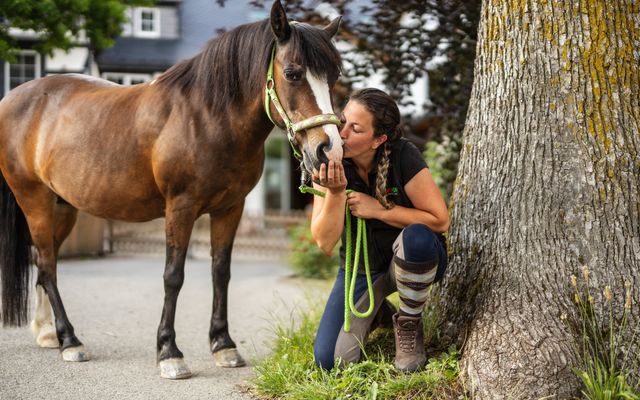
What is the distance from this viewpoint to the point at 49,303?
465cm

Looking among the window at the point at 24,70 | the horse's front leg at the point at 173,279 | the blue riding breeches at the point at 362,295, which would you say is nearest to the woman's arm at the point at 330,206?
the blue riding breeches at the point at 362,295

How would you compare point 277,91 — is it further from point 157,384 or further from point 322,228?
point 157,384

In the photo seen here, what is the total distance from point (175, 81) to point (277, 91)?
91cm

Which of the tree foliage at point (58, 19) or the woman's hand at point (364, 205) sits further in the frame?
the tree foliage at point (58, 19)

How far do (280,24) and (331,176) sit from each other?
94 centimetres

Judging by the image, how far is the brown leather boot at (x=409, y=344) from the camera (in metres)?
3.27

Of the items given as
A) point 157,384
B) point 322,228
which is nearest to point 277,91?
point 322,228

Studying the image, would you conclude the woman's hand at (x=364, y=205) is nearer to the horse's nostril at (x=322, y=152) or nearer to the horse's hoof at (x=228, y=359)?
the horse's nostril at (x=322, y=152)

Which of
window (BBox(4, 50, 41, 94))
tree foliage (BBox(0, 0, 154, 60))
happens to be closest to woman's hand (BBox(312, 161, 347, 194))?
tree foliage (BBox(0, 0, 154, 60))

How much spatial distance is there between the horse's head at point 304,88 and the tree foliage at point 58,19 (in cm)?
380

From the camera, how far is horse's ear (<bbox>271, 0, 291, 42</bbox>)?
3311mm

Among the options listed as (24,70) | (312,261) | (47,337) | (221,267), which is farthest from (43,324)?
(24,70)

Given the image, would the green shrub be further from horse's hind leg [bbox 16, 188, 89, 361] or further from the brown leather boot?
the brown leather boot

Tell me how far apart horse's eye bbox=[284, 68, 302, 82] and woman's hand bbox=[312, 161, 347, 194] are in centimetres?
55
